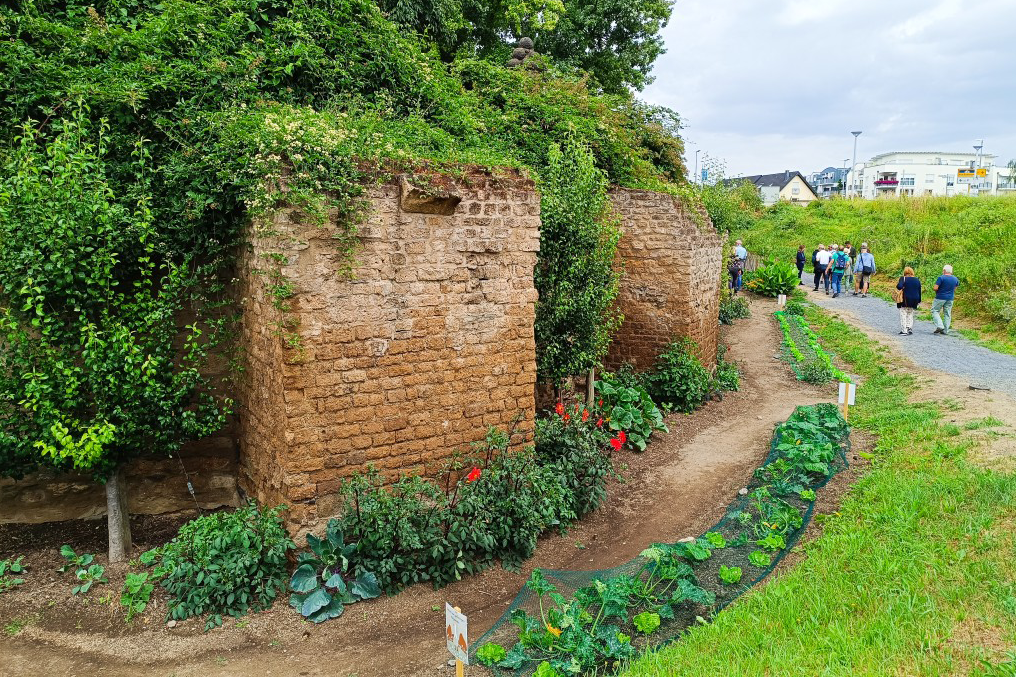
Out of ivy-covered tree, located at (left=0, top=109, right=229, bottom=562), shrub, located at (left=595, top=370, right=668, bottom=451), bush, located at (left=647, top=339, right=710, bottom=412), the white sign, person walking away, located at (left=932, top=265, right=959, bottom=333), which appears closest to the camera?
the white sign

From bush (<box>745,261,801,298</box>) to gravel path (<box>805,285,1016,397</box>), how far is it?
57.8 inches

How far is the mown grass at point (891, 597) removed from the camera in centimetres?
364

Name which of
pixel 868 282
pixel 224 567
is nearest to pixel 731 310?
pixel 868 282

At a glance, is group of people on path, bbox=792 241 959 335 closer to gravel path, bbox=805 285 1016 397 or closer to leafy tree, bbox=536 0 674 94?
gravel path, bbox=805 285 1016 397

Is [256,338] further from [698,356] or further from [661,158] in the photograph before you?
[661,158]

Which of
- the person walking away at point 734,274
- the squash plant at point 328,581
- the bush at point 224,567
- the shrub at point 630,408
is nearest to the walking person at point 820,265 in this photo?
the person walking away at point 734,274

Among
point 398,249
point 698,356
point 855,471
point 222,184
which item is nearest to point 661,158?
point 698,356

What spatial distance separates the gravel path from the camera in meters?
9.98

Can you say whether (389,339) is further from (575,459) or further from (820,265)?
(820,265)

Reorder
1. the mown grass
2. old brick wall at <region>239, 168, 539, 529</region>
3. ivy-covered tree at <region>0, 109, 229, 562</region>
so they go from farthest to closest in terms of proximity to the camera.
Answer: old brick wall at <region>239, 168, 539, 529</region> < ivy-covered tree at <region>0, 109, 229, 562</region> < the mown grass

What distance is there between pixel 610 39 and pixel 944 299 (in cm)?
1221

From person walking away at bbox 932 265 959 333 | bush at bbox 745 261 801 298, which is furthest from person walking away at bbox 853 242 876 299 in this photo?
person walking away at bbox 932 265 959 333

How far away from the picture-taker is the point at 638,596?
4566 millimetres

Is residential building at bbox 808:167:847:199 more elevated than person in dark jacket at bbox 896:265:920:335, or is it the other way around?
residential building at bbox 808:167:847:199
